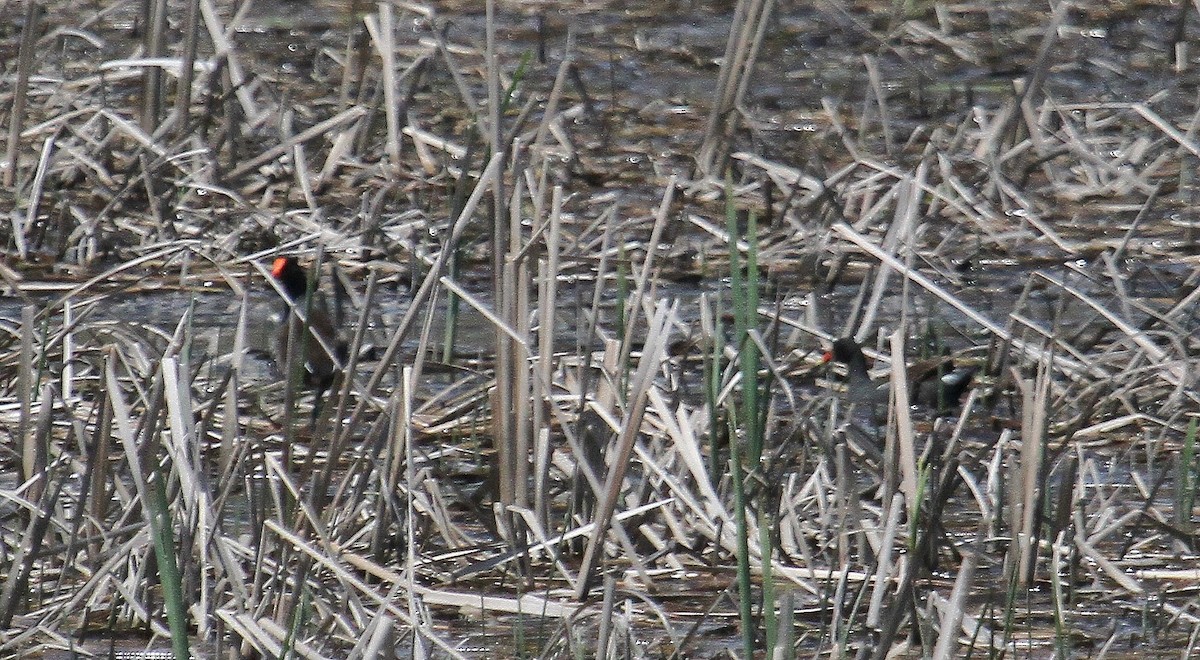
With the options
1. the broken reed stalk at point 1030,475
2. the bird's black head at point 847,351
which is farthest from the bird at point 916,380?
the broken reed stalk at point 1030,475

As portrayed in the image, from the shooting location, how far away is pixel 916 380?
5.18 meters

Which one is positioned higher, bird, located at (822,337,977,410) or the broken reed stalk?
the broken reed stalk

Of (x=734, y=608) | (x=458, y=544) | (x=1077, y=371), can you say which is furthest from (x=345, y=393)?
(x=1077, y=371)

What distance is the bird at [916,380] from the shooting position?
5055 mm

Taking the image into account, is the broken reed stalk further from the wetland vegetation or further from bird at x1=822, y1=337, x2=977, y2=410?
bird at x1=822, y1=337, x2=977, y2=410

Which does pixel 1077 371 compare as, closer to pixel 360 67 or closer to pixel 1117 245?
pixel 1117 245

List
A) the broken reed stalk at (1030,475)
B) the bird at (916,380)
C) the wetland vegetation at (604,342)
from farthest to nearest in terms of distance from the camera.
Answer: the bird at (916,380), the broken reed stalk at (1030,475), the wetland vegetation at (604,342)

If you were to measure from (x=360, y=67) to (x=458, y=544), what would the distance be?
4185mm

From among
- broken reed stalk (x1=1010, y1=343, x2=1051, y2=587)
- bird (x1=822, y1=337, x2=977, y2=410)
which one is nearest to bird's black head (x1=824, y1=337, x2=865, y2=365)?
bird (x1=822, y1=337, x2=977, y2=410)

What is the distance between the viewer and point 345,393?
11.8 ft

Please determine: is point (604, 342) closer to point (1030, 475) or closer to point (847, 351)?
point (847, 351)

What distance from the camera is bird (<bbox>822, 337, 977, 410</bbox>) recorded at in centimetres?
505

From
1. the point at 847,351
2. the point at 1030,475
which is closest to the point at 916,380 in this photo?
the point at 847,351

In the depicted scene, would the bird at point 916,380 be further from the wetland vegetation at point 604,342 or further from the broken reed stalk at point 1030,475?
the broken reed stalk at point 1030,475
